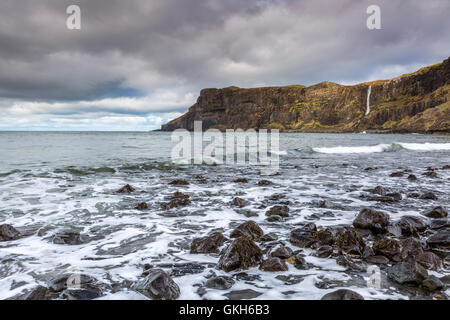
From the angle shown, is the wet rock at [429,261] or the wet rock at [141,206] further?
the wet rock at [141,206]

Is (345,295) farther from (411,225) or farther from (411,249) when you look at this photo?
(411,225)

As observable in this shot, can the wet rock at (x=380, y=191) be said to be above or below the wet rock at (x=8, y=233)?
above

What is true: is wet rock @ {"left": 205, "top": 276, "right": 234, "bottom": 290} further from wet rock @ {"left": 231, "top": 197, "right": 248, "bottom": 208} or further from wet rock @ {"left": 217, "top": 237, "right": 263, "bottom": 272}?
wet rock @ {"left": 231, "top": 197, "right": 248, "bottom": 208}

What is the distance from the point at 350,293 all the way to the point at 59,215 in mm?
5766

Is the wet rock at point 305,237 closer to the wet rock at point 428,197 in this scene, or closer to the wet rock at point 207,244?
the wet rock at point 207,244

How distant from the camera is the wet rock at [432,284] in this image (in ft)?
8.15

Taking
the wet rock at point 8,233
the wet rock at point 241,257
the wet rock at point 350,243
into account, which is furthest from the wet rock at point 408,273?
the wet rock at point 8,233

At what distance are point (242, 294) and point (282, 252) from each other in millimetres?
1030

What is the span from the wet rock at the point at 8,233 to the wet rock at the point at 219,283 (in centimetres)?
362

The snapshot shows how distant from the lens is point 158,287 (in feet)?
8.40

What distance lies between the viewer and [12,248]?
3783 millimetres

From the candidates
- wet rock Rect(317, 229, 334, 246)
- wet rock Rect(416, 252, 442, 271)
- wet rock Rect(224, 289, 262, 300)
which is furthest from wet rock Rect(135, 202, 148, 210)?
wet rock Rect(416, 252, 442, 271)

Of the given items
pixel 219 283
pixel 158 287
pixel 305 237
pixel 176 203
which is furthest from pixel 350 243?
pixel 176 203
